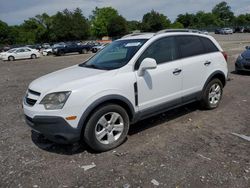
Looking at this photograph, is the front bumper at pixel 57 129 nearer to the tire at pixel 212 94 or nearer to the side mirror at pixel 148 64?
the side mirror at pixel 148 64

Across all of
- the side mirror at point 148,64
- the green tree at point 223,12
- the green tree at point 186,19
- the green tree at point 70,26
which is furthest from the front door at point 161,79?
the green tree at point 223,12

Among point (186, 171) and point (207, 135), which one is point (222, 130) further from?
point (186, 171)

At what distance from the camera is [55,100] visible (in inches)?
150

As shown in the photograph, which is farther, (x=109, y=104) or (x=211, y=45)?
(x=211, y=45)

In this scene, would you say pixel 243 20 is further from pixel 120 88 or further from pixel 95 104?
pixel 95 104

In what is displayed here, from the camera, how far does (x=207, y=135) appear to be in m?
4.68

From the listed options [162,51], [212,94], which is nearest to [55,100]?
[162,51]

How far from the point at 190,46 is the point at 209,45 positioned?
0.67 meters

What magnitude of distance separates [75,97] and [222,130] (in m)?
2.76

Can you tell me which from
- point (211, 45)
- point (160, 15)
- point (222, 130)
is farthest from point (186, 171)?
point (160, 15)

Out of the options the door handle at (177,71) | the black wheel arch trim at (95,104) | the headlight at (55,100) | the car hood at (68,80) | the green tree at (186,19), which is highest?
the green tree at (186,19)

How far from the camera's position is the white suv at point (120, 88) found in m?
3.81

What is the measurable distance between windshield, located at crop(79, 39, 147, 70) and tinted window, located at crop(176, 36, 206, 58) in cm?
89

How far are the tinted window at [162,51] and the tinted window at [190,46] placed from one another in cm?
21
